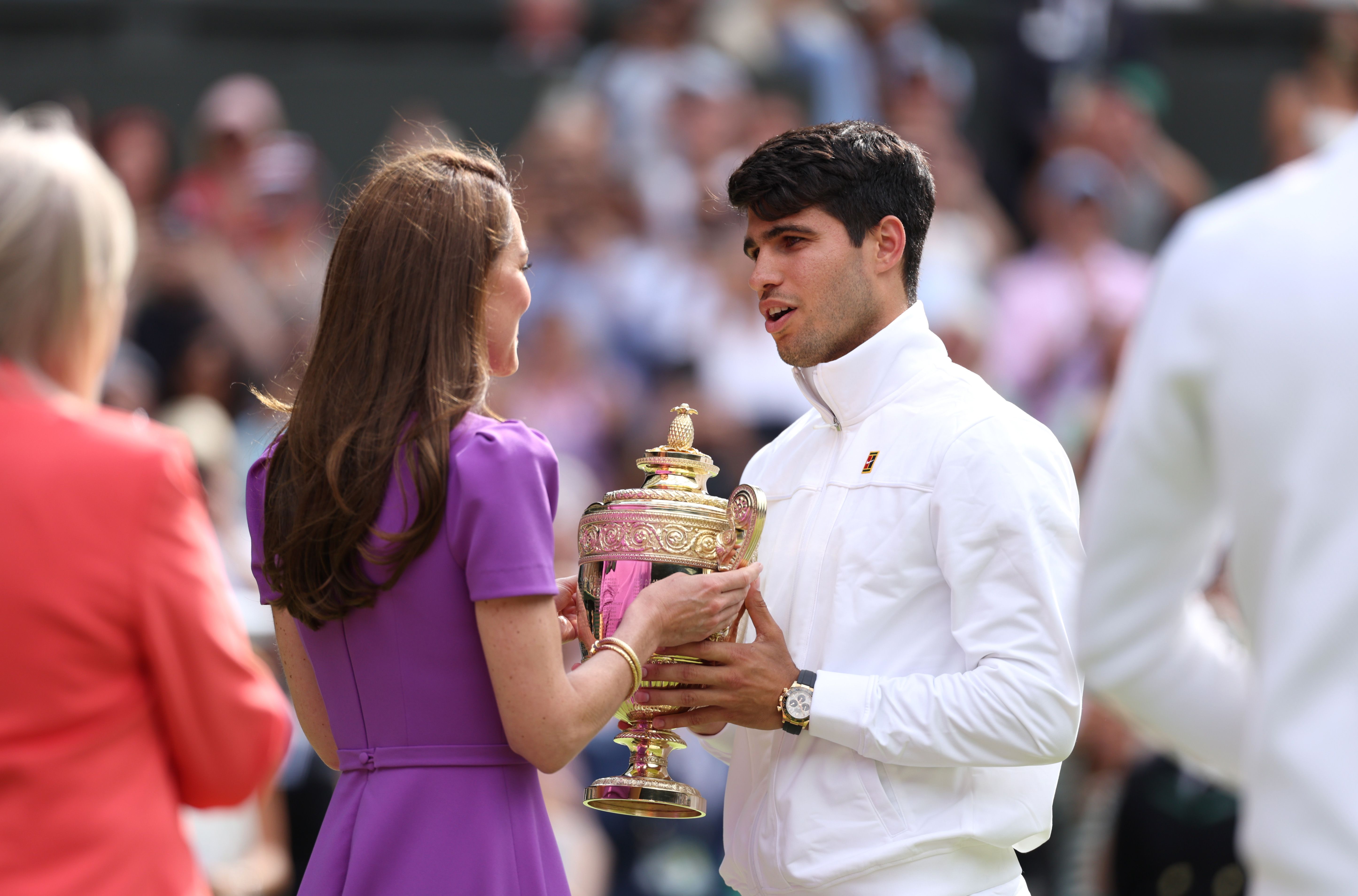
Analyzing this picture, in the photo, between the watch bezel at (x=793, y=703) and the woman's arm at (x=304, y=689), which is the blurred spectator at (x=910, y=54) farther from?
the woman's arm at (x=304, y=689)

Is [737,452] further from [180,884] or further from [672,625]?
[180,884]

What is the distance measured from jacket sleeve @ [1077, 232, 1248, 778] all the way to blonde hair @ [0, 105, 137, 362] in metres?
1.42

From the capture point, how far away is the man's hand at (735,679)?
316 centimetres

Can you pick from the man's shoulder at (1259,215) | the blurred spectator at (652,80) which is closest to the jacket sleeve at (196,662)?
the man's shoulder at (1259,215)

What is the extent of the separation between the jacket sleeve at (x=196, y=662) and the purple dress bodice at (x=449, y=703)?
1.31 feet

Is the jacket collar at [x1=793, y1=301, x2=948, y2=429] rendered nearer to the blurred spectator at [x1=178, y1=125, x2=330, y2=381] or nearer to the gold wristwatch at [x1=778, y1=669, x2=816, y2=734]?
the gold wristwatch at [x1=778, y1=669, x2=816, y2=734]

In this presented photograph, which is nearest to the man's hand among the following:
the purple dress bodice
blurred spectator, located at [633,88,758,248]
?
the purple dress bodice

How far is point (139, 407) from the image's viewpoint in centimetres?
679

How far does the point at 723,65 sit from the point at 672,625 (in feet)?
24.4

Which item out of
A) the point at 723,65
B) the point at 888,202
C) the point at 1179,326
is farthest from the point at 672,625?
the point at 723,65

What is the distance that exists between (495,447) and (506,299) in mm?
373

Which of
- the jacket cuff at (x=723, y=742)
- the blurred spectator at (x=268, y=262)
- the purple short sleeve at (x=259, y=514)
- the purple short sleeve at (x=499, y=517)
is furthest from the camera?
the blurred spectator at (x=268, y=262)

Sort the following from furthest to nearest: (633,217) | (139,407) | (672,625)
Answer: (633,217) → (139,407) → (672,625)

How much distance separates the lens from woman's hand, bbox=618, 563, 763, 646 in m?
3.06
